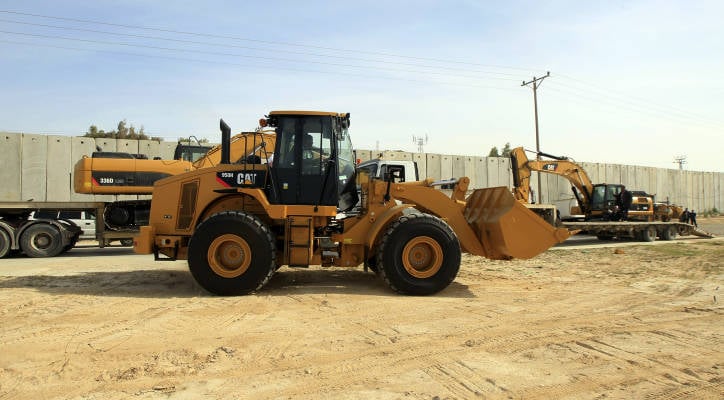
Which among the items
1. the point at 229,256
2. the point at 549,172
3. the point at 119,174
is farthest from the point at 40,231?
the point at 549,172

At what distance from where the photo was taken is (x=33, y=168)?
2031 cm

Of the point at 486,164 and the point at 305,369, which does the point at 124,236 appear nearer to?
the point at 305,369

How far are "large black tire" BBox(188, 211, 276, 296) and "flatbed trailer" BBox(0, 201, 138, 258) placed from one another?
785 cm

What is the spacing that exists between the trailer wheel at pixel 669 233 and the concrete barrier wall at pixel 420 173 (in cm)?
382

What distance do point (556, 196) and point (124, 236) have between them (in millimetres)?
28066

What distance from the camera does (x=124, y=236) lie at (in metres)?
13.9

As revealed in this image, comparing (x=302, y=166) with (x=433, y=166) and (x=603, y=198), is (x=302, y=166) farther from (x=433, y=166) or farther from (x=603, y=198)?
(x=433, y=166)

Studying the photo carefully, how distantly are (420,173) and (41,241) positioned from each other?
A: 18726 mm

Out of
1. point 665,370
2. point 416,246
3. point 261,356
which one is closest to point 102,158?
point 416,246

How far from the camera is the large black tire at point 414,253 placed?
721cm

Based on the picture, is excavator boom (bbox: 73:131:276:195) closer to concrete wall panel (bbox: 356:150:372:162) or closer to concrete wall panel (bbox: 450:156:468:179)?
concrete wall panel (bbox: 356:150:372:162)

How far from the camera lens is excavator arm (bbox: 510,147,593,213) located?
62.3ft

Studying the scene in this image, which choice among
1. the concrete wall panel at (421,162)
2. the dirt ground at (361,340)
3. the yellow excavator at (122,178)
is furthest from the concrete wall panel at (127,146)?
the dirt ground at (361,340)

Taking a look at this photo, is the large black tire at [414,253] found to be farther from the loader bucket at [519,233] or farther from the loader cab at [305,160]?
the loader cab at [305,160]
